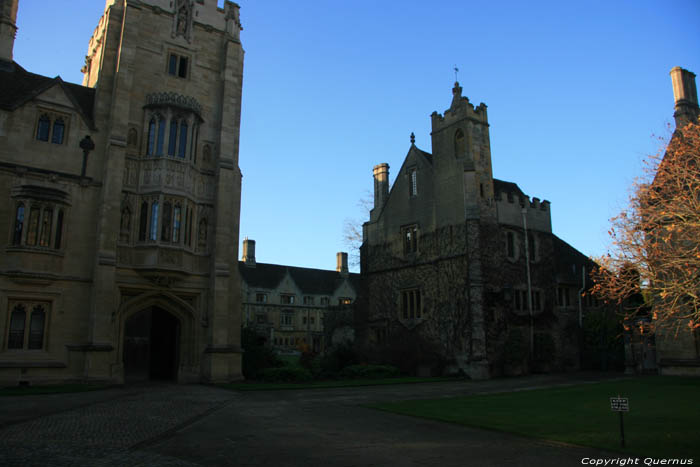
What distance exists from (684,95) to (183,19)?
26835mm

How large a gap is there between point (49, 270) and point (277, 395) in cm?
1061

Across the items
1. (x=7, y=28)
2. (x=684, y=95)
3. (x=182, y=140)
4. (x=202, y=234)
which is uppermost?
(x=7, y=28)

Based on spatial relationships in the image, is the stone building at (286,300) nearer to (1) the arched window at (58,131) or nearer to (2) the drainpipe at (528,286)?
(2) the drainpipe at (528,286)

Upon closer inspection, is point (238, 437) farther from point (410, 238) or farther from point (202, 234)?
point (410, 238)

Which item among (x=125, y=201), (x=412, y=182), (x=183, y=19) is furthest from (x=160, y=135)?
(x=412, y=182)

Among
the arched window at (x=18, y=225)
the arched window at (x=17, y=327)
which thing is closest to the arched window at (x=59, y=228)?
the arched window at (x=18, y=225)

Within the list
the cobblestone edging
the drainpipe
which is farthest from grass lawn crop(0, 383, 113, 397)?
the drainpipe

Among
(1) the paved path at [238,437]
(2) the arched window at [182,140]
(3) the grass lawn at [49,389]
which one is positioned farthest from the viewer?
(2) the arched window at [182,140]

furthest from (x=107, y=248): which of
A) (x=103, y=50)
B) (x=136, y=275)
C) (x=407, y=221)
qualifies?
(x=407, y=221)

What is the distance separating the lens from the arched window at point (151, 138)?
23156mm

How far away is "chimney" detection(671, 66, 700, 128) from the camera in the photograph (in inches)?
1057

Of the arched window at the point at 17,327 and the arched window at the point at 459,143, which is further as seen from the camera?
the arched window at the point at 459,143

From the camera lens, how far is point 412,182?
33594 mm

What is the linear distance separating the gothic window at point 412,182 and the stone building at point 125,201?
12612mm
